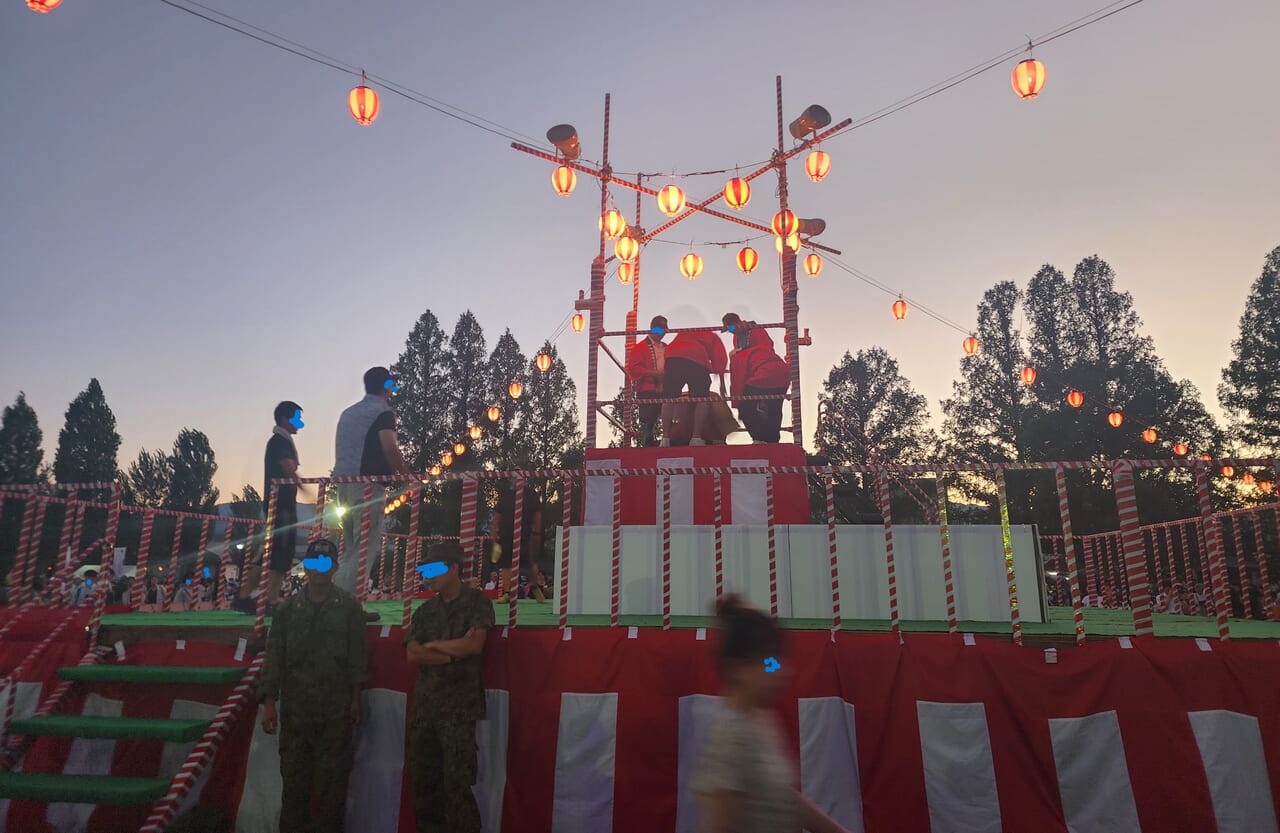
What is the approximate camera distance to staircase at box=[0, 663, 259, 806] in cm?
488

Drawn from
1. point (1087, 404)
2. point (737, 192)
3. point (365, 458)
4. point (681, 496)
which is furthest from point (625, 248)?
point (1087, 404)

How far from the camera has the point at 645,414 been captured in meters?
11.7

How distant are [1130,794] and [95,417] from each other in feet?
283

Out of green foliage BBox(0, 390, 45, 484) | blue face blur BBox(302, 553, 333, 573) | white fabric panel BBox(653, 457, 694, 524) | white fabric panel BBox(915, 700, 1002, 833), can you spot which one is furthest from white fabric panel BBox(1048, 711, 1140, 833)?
green foliage BBox(0, 390, 45, 484)

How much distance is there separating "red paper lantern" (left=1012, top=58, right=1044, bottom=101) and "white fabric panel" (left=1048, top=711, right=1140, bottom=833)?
780 cm

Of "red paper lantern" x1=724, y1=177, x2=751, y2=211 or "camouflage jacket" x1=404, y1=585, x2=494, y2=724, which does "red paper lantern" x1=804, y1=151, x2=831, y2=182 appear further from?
"camouflage jacket" x1=404, y1=585, x2=494, y2=724

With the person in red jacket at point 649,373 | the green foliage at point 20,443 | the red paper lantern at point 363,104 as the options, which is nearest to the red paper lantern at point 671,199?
the person in red jacket at point 649,373

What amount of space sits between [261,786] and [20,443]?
75918 mm

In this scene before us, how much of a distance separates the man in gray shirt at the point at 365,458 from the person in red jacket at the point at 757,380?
5.24 meters

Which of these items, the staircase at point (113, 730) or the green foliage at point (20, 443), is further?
the green foliage at point (20, 443)

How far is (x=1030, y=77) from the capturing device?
902cm

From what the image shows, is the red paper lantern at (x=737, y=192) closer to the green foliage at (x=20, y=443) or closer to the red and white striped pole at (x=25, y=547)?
the red and white striped pole at (x=25, y=547)

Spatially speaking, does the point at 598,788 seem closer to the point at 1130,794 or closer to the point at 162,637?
the point at 1130,794

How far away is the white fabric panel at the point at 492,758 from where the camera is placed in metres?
5.33
